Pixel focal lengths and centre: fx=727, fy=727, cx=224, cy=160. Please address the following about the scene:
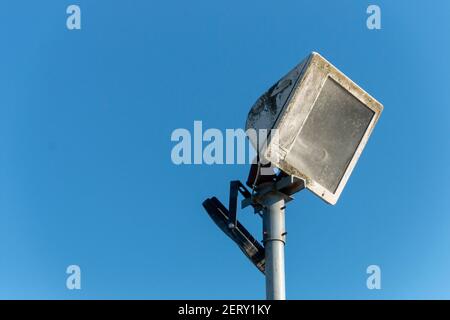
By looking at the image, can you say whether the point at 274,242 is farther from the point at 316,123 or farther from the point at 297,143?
the point at 316,123

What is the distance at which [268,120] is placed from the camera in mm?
11938

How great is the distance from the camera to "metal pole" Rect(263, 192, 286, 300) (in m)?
11.1

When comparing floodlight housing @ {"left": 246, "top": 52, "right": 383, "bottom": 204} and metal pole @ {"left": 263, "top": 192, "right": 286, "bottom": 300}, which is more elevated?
floodlight housing @ {"left": 246, "top": 52, "right": 383, "bottom": 204}

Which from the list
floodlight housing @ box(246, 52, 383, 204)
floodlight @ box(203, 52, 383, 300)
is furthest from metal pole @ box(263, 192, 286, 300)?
floodlight housing @ box(246, 52, 383, 204)

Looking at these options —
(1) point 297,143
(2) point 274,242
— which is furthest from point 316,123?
(2) point 274,242

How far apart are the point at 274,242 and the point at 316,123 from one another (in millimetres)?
2086

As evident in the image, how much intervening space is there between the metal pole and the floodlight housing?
593 millimetres

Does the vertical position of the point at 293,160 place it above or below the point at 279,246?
above

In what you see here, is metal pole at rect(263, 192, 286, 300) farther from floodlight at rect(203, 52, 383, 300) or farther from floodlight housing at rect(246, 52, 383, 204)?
floodlight housing at rect(246, 52, 383, 204)

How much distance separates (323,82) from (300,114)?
2.21 feet

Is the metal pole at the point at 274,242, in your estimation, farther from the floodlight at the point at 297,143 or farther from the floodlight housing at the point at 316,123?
the floodlight housing at the point at 316,123
